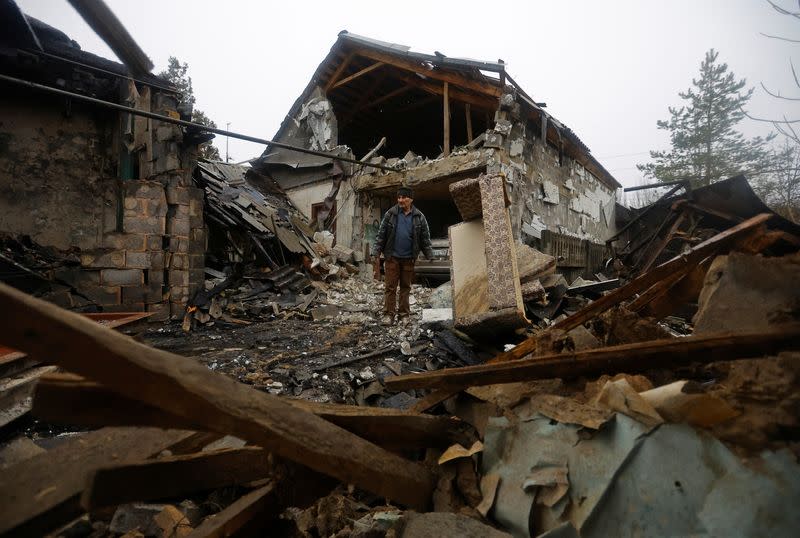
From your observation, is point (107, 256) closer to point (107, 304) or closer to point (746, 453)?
point (107, 304)

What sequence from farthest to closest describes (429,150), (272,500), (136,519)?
1. (429,150)
2. (136,519)
3. (272,500)

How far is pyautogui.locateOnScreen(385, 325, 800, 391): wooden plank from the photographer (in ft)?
3.86

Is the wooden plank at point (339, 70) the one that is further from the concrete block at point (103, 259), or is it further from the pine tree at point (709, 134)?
the pine tree at point (709, 134)

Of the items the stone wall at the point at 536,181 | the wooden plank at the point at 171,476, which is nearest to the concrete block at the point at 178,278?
the wooden plank at the point at 171,476

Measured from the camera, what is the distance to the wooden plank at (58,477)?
81 centimetres

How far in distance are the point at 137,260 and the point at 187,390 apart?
208 inches

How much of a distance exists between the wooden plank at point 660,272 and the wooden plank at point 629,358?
0.55 meters

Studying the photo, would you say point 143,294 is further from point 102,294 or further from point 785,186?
point 785,186

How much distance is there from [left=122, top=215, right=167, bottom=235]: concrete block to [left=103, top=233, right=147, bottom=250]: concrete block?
0.09 meters

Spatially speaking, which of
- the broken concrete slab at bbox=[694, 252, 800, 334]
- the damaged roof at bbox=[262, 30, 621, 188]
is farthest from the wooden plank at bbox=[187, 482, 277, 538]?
the damaged roof at bbox=[262, 30, 621, 188]

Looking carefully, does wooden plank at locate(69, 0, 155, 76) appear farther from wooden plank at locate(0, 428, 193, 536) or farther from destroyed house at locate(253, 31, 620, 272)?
destroyed house at locate(253, 31, 620, 272)

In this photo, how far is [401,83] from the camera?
11070mm

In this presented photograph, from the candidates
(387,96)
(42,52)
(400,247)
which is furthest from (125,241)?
(387,96)

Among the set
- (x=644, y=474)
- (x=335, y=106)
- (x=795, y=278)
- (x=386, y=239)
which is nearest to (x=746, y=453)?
(x=644, y=474)
